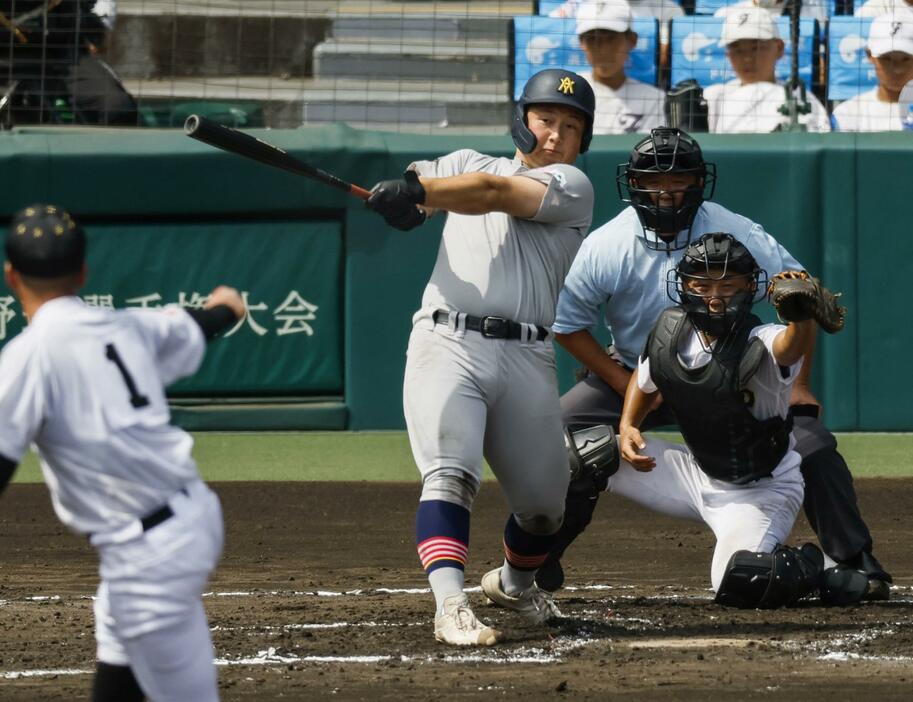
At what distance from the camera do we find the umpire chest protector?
467 cm

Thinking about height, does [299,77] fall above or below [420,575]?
above

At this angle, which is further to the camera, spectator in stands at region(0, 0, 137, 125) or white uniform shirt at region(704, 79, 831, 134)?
spectator in stands at region(0, 0, 137, 125)

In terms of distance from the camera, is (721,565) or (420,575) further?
(420,575)

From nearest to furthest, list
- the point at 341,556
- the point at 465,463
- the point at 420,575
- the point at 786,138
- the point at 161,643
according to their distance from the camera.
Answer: the point at 161,643, the point at 465,463, the point at 420,575, the point at 341,556, the point at 786,138

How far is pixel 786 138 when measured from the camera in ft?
27.6

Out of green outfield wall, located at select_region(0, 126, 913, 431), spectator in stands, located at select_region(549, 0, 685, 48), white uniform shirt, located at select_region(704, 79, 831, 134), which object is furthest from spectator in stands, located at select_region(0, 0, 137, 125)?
white uniform shirt, located at select_region(704, 79, 831, 134)

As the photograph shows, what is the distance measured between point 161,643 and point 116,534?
0.20 metres

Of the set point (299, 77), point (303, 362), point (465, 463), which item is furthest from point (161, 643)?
point (299, 77)

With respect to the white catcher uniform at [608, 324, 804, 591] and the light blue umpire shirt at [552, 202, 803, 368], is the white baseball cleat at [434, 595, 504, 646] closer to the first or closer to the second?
the white catcher uniform at [608, 324, 804, 591]

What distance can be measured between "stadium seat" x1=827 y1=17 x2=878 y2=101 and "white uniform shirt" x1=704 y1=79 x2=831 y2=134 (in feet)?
0.78

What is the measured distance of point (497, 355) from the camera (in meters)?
4.20

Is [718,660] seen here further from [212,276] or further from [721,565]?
[212,276]

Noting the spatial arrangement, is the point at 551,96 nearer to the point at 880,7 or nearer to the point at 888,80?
the point at 888,80

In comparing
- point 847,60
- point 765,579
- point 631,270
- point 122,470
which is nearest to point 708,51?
point 847,60
